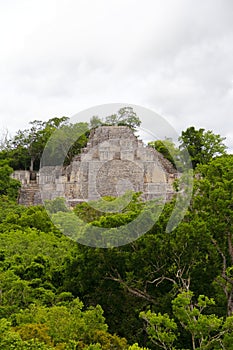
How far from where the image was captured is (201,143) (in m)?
32.1

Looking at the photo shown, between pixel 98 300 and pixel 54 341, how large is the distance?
366 cm

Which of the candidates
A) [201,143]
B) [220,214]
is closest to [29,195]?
[201,143]

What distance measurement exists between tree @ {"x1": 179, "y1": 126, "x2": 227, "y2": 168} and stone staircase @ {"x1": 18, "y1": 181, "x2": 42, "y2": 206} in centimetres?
986

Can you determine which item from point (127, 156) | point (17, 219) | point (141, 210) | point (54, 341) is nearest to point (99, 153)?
point (127, 156)

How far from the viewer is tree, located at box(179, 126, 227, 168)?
31.0 m

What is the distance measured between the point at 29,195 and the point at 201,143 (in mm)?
11342

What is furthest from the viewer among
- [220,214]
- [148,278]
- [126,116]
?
[126,116]

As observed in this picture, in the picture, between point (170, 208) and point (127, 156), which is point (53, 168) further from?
point (170, 208)

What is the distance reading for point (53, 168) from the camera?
3212 cm

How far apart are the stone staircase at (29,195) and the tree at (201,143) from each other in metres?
9.86

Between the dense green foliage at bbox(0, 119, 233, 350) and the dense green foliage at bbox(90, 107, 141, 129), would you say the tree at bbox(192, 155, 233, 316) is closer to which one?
the dense green foliage at bbox(0, 119, 233, 350)

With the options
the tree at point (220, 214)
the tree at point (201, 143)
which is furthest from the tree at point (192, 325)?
the tree at point (201, 143)

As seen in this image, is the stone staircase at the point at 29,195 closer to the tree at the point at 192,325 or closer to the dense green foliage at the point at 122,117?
the dense green foliage at the point at 122,117

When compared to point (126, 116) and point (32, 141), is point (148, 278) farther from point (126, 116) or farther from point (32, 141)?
point (32, 141)
